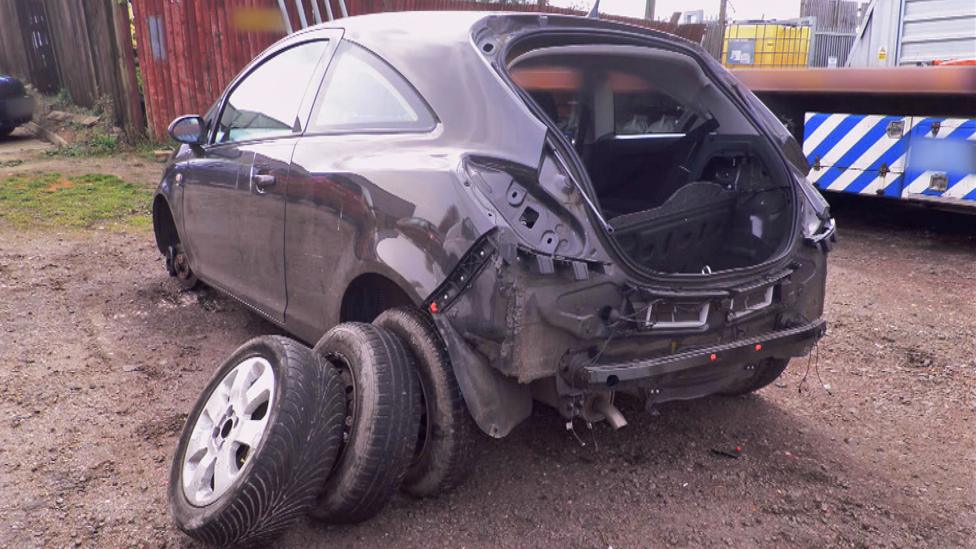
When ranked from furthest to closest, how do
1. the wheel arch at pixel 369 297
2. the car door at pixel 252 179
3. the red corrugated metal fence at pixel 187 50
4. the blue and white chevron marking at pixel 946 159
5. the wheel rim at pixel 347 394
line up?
1. the red corrugated metal fence at pixel 187 50
2. the blue and white chevron marking at pixel 946 159
3. the car door at pixel 252 179
4. the wheel arch at pixel 369 297
5. the wheel rim at pixel 347 394

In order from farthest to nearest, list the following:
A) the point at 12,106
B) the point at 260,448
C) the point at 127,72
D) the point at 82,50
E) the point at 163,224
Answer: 1. the point at 12,106
2. the point at 82,50
3. the point at 127,72
4. the point at 163,224
5. the point at 260,448

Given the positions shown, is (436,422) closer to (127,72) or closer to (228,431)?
(228,431)

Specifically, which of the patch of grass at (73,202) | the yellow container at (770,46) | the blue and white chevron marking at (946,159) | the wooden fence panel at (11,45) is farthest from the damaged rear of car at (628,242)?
the yellow container at (770,46)

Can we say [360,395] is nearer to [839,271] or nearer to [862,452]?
[862,452]

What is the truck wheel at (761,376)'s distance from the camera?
3467 mm

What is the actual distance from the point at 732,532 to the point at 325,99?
2421 millimetres

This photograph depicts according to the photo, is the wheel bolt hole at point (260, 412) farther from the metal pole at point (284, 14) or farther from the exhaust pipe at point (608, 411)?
the metal pole at point (284, 14)

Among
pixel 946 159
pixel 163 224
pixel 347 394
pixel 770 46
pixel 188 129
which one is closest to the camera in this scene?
pixel 347 394

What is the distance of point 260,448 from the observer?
2.45 m

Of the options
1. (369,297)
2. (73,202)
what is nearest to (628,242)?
(369,297)

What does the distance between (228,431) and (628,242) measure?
68.0 inches

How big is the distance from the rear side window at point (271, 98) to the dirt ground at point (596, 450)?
122 cm

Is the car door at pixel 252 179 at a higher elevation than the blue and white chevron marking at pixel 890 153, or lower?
higher

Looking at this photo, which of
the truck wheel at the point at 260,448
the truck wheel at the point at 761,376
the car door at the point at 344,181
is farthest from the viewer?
the truck wheel at the point at 761,376
